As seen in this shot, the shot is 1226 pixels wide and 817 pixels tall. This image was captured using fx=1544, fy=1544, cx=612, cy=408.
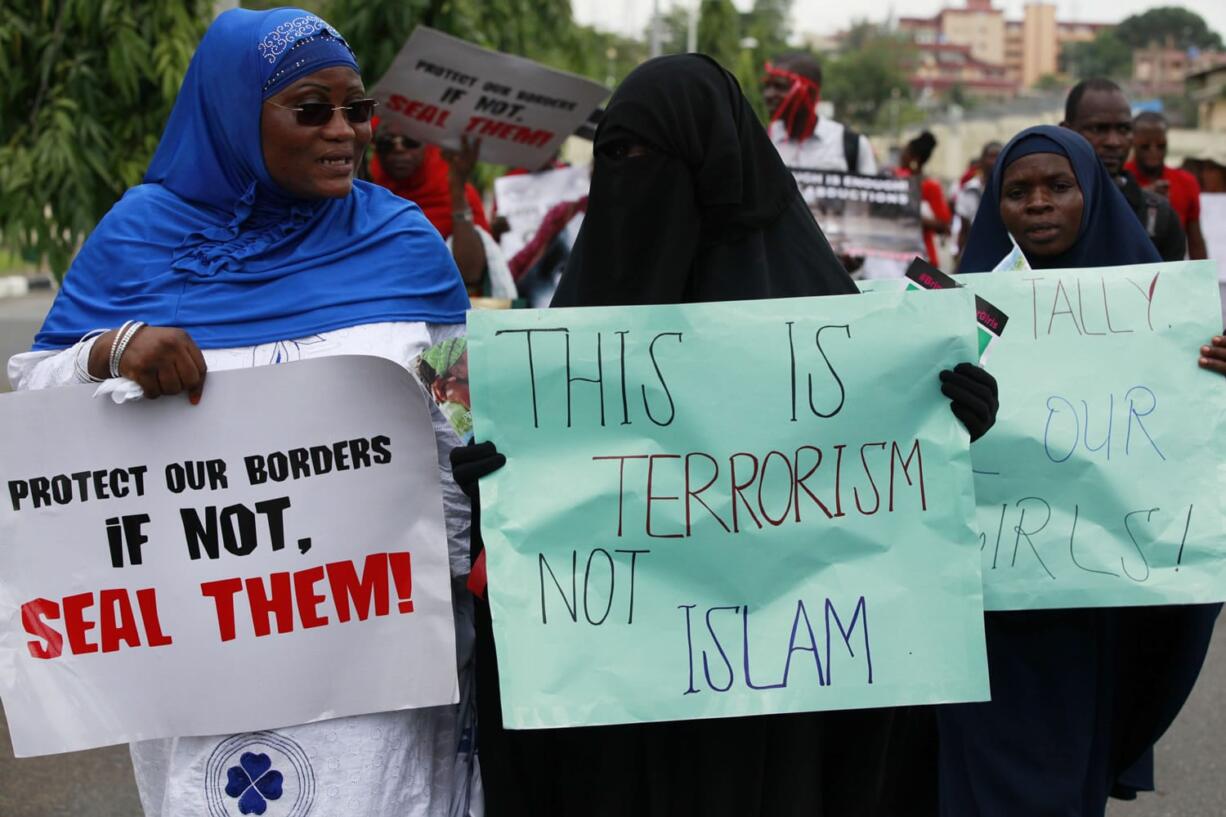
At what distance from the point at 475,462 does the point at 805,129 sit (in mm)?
5469

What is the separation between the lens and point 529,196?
744cm

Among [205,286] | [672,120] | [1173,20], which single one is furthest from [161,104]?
[1173,20]

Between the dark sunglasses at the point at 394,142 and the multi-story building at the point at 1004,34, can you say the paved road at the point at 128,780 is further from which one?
the multi-story building at the point at 1004,34

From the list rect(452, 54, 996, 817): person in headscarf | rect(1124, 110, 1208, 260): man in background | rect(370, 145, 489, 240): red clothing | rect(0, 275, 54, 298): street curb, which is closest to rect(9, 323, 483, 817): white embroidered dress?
rect(452, 54, 996, 817): person in headscarf

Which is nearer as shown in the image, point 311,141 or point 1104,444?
point 311,141

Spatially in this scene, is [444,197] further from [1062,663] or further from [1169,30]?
[1169,30]

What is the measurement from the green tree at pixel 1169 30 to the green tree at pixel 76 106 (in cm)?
16217

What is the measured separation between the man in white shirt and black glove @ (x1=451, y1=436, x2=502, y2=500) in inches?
208

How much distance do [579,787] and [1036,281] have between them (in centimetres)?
136

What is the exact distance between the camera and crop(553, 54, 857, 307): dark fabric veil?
244 cm

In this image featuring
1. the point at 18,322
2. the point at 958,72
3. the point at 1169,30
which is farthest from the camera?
the point at 958,72

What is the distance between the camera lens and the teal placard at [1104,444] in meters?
2.93

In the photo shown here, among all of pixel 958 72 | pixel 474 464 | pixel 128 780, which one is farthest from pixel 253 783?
pixel 958 72

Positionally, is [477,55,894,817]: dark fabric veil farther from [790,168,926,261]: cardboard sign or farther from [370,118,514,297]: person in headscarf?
[790,168,926,261]: cardboard sign
